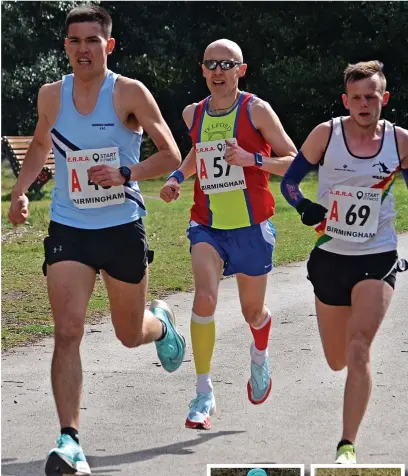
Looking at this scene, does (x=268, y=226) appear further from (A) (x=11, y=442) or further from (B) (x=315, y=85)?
(B) (x=315, y=85)

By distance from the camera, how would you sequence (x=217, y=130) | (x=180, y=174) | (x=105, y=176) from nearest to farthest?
(x=105, y=176) < (x=217, y=130) < (x=180, y=174)

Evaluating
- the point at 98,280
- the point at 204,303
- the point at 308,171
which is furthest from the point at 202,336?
the point at 98,280

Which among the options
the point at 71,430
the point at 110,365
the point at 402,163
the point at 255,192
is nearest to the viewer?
the point at 71,430

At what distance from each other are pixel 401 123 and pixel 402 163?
23.5 meters

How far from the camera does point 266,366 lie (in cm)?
672

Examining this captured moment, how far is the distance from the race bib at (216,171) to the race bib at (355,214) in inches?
38.5

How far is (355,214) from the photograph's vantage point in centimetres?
555

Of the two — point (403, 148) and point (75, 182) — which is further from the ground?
point (403, 148)

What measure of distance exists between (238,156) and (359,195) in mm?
901

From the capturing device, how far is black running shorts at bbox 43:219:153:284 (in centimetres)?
573

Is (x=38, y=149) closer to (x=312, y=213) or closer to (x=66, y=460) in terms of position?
(x=312, y=213)

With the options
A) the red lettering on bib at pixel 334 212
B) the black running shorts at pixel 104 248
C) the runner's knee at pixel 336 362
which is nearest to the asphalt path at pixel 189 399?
the runner's knee at pixel 336 362

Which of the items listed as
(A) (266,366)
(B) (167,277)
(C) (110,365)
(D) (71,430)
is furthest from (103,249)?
(B) (167,277)

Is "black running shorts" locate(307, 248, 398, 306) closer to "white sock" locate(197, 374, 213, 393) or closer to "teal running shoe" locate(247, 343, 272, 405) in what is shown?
"white sock" locate(197, 374, 213, 393)
